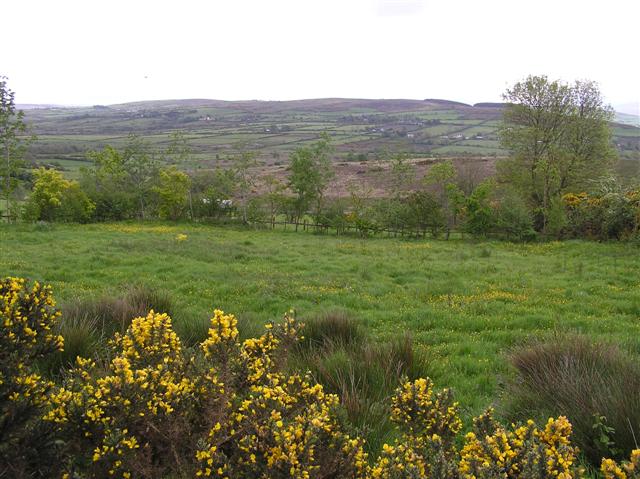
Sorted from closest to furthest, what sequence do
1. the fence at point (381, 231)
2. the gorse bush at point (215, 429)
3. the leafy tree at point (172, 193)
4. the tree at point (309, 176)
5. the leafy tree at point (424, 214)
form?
the gorse bush at point (215, 429), the fence at point (381, 231), the leafy tree at point (424, 214), the leafy tree at point (172, 193), the tree at point (309, 176)

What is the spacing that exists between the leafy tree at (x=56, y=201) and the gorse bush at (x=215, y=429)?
29.7m

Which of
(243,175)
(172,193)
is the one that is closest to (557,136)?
(243,175)

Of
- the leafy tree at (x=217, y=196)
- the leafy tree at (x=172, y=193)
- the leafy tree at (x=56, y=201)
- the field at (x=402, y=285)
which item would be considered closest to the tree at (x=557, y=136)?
the field at (x=402, y=285)

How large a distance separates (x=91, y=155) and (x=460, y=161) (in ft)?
96.8

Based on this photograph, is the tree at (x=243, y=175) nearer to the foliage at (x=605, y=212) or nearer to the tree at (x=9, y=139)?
the tree at (x=9, y=139)

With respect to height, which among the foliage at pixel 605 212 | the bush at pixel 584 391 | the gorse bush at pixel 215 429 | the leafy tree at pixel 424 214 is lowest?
the leafy tree at pixel 424 214

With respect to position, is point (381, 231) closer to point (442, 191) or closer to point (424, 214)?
point (424, 214)

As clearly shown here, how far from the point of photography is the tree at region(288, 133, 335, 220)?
34.8 m

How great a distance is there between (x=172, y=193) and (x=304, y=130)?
266 feet

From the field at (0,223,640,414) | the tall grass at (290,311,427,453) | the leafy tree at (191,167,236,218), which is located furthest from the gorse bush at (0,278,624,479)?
the leafy tree at (191,167,236,218)

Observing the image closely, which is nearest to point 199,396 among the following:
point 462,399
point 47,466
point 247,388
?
point 247,388

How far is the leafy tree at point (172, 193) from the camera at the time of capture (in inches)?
1345

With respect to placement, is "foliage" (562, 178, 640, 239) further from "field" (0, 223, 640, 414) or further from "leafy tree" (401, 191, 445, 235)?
"leafy tree" (401, 191, 445, 235)

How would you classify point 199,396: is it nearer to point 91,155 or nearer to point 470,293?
point 470,293
